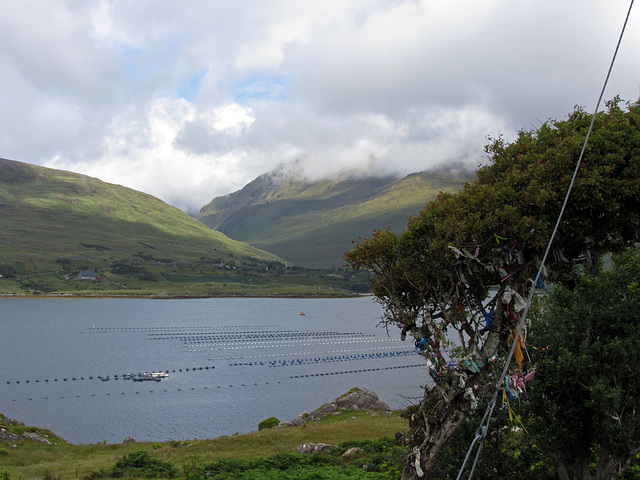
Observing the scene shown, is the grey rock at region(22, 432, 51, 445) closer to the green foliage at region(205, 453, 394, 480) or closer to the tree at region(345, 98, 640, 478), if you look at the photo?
the green foliage at region(205, 453, 394, 480)

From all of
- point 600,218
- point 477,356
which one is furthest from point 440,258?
point 600,218

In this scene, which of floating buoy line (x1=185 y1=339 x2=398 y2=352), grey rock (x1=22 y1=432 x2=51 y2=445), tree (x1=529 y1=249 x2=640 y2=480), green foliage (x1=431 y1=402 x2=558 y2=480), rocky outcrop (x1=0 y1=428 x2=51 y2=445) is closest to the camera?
tree (x1=529 y1=249 x2=640 y2=480)

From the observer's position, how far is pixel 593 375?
16.4 meters

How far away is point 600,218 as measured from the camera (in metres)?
16.6

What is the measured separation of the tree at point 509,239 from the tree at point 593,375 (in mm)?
1054

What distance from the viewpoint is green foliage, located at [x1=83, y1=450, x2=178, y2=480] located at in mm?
28875

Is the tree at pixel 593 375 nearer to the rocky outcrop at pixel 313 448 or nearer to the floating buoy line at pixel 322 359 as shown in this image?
the rocky outcrop at pixel 313 448

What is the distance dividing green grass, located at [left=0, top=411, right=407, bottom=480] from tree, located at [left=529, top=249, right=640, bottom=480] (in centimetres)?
2475

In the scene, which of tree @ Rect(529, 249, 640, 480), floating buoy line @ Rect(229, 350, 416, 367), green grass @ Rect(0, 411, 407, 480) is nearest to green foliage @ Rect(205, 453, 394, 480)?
green grass @ Rect(0, 411, 407, 480)

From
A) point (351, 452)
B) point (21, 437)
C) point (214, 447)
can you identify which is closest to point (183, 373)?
point (21, 437)

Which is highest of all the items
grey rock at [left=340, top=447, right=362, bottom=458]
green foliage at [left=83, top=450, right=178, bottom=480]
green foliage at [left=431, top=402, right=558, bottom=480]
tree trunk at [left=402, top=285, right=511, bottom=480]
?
tree trunk at [left=402, top=285, right=511, bottom=480]

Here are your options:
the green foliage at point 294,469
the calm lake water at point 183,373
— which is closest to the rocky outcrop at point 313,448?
the green foliage at point 294,469

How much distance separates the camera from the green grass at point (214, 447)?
39719 mm

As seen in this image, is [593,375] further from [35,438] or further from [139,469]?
[35,438]
